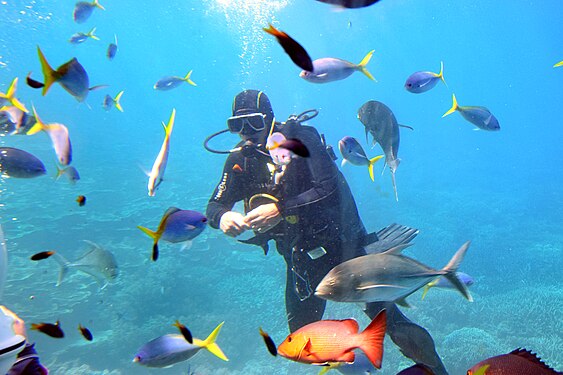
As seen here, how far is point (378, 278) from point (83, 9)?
24.0 feet

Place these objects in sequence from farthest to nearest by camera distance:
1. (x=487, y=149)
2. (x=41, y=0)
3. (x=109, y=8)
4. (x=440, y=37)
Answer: (x=440, y=37) → (x=487, y=149) → (x=109, y=8) → (x=41, y=0)

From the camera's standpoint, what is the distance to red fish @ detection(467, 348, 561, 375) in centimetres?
116

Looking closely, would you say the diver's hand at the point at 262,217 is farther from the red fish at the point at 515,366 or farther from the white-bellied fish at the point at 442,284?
the red fish at the point at 515,366

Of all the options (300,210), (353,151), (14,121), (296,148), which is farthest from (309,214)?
(14,121)

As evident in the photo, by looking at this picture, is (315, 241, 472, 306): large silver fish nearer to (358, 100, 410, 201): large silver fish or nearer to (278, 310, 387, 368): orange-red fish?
(278, 310, 387, 368): orange-red fish

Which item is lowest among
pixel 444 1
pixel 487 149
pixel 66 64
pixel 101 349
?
pixel 487 149

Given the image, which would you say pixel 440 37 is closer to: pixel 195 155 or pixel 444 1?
pixel 444 1

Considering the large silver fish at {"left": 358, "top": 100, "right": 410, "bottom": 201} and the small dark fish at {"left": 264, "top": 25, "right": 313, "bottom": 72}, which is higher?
the small dark fish at {"left": 264, "top": 25, "right": 313, "bottom": 72}

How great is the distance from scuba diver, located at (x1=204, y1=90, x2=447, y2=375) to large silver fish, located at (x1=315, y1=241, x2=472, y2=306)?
46.9 inches

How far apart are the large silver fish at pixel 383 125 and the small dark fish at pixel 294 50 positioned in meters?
2.60

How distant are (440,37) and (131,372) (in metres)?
130

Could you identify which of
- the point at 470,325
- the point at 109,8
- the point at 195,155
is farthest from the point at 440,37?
the point at 470,325

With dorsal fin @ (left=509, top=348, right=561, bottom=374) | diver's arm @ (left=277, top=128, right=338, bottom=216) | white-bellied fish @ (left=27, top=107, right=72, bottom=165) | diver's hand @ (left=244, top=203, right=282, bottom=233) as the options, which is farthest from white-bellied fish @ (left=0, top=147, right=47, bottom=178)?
dorsal fin @ (left=509, top=348, right=561, bottom=374)

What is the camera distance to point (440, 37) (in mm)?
108875
